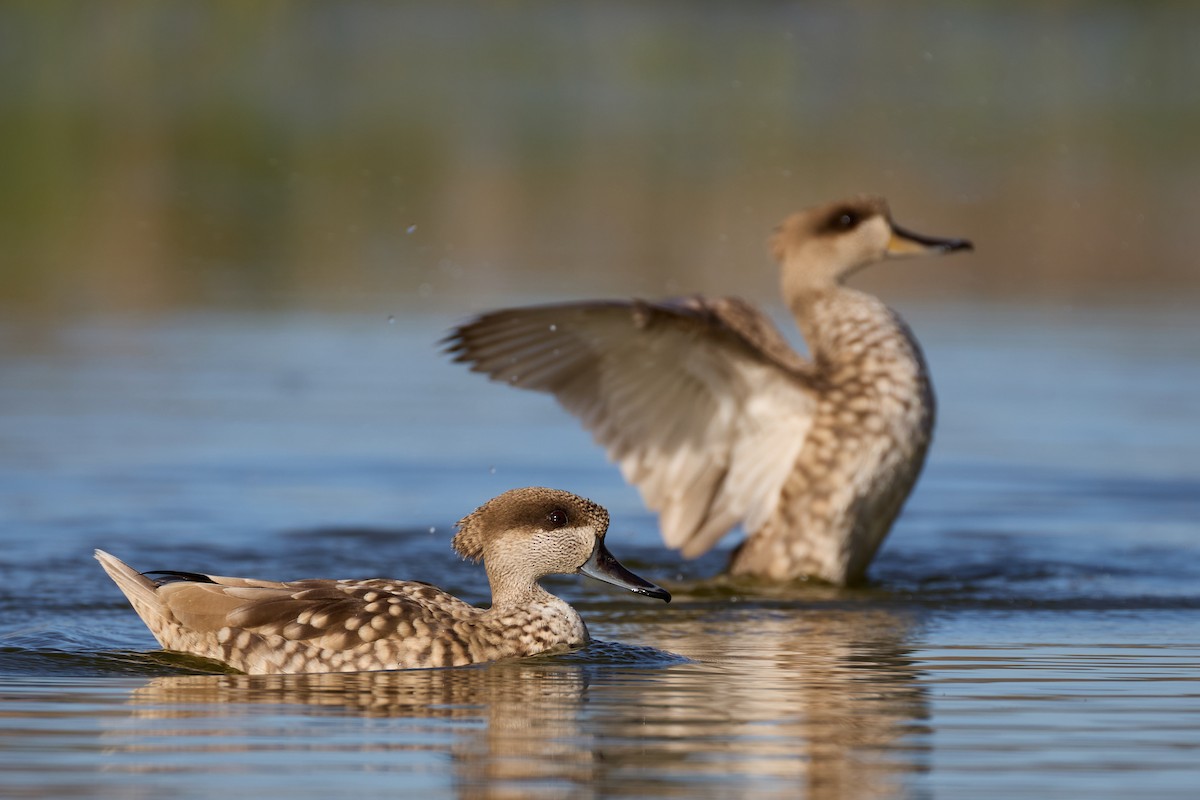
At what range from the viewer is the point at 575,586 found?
8711mm

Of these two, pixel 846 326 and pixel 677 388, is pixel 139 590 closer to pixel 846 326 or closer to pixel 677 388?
pixel 677 388

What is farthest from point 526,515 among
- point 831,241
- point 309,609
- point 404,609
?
point 831,241

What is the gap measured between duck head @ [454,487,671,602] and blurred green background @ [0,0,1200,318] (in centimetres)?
844

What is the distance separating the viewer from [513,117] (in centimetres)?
2803

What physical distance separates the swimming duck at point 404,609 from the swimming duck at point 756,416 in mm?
1725

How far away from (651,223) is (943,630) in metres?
12.7

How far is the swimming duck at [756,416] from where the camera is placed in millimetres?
8523

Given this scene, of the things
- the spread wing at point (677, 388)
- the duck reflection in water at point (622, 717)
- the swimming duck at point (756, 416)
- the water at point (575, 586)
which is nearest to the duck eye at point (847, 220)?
the swimming duck at point (756, 416)

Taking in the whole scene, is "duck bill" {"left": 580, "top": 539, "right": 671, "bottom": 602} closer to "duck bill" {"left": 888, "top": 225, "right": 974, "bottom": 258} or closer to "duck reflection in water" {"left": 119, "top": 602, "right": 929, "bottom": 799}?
"duck reflection in water" {"left": 119, "top": 602, "right": 929, "bottom": 799}

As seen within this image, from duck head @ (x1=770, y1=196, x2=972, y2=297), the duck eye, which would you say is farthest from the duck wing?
the duck eye

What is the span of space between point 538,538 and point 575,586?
201 centimetres

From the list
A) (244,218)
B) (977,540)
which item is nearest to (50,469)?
(977,540)

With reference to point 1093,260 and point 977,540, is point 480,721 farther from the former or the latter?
point 1093,260

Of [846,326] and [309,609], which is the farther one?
[846,326]
